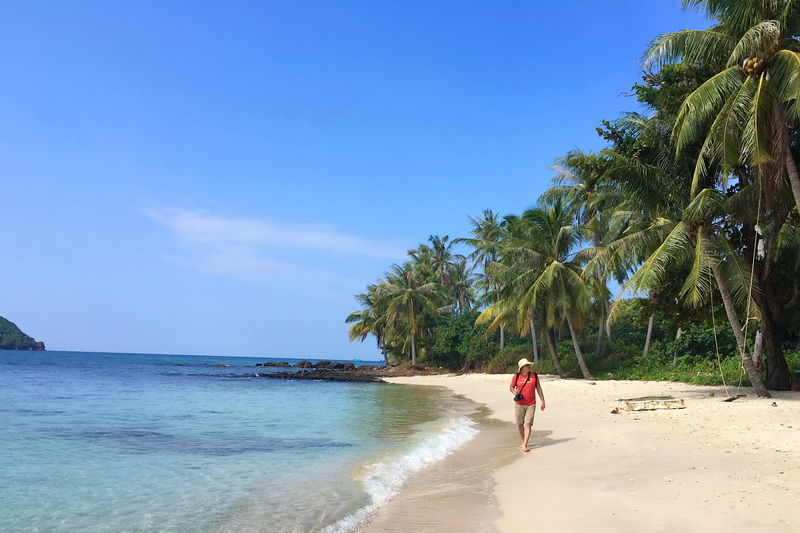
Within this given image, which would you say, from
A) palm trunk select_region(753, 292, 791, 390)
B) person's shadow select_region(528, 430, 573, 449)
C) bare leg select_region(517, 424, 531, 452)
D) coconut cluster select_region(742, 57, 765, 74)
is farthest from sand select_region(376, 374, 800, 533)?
coconut cluster select_region(742, 57, 765, 74)

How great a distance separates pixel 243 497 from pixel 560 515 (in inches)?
164

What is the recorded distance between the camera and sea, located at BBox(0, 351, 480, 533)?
610 centimetres

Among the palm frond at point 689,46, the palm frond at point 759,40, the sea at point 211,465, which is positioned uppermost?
the palm frond at point 689,46

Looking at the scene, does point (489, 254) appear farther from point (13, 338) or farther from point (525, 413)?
point (13, 338)

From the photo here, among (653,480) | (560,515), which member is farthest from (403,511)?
(653,480)

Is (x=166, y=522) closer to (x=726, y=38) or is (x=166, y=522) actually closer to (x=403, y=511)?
(x=403, y=511)

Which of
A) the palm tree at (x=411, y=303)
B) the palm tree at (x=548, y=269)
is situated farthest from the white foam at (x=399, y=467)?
the palm tree at (x=411, y=303)

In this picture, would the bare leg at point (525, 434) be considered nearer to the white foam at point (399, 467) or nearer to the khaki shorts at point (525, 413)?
the khaki shorts at point (525, 413)

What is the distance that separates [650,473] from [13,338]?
159460 mm

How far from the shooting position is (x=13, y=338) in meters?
130

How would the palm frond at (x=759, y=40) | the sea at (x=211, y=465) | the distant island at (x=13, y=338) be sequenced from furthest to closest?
the distant island at (x=13, y=338), the palm frond at (x=759, y=40), the sea at (x=211, y=465)

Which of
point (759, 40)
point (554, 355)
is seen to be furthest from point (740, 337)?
point (554, 355)

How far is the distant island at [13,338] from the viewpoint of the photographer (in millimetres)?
128375

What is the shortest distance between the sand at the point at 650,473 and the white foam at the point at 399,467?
0.27 metres
